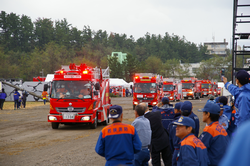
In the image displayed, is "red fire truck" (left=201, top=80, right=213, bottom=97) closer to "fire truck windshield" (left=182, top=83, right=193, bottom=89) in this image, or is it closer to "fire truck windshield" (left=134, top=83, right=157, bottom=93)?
"fire truck windshield" (left=182, top=83, right=193, bottom=89)

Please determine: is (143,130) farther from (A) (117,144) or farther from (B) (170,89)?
(B) (170,89)

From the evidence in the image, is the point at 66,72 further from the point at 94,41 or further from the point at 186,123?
the point at 94,41

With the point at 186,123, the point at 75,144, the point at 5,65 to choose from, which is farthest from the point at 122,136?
the point at 5,65

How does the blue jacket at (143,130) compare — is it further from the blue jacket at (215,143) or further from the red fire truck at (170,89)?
the red fire truck at (170,89)

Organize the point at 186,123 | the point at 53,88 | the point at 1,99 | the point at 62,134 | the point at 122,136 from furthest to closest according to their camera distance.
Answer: the point at 1,99, the point at 53,88, the point at 62,134, the point at 122,136, the point at 186,123

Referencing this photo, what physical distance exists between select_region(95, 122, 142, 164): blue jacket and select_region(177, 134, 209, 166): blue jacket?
3.67 feet

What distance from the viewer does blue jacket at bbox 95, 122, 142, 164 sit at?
432 centimetres

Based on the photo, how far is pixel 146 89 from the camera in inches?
1081

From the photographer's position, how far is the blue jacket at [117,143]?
432cm

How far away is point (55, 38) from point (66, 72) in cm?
10460

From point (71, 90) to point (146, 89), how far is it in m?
13.4

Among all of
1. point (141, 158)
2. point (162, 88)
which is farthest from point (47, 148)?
point (162, 88)

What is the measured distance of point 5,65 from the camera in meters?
74.8

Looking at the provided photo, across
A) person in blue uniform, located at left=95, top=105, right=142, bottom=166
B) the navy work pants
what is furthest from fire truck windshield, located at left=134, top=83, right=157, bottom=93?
person in blue uniform, located at left=95, top=105, right=142, bottom=166
